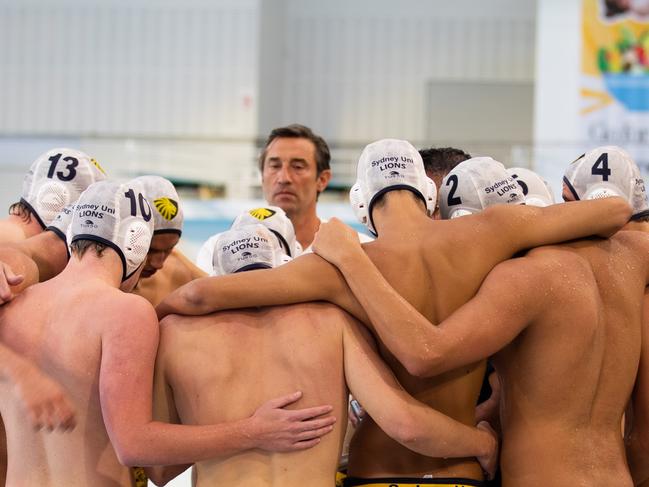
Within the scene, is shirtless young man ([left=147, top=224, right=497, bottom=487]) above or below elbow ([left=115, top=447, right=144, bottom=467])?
above

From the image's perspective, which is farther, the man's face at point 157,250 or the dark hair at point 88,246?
the man's face at point 157,250

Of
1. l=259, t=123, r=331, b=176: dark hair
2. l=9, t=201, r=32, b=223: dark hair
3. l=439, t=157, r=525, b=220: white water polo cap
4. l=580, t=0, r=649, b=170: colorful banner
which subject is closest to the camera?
l=439, t=157, r=525, b=220: white water polo cap

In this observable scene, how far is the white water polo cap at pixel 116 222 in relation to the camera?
3.18 meters

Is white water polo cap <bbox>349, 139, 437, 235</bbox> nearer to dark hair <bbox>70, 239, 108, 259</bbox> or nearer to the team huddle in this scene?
the team huddle

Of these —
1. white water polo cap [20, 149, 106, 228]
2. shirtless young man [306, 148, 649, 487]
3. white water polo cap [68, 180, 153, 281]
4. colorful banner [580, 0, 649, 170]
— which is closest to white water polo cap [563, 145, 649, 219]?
shirtless young man [306, 148, 649, 487]

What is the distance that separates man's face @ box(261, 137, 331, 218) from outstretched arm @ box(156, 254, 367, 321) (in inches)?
112

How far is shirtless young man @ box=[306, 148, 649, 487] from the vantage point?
9.75 ft

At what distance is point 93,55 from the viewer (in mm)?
15938

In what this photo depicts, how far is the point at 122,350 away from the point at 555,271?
4.70 ft

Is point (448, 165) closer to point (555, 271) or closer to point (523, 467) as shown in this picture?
point (555, 271)

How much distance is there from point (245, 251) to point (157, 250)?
1.15m

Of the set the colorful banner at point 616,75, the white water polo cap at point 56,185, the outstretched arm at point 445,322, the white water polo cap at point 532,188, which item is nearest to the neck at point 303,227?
the white water polo cap at point 56,185

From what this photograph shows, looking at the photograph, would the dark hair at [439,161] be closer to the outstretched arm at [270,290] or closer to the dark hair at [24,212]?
the outstretched arm at [270,290]

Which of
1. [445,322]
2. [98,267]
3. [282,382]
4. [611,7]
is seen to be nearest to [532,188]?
[445,322]
